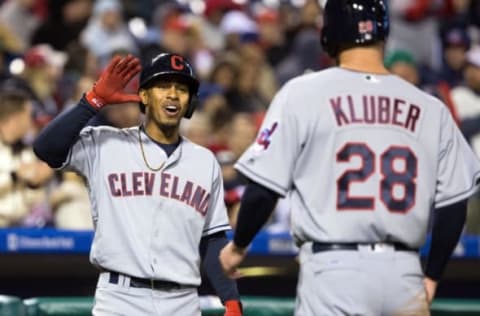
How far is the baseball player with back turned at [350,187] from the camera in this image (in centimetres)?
389

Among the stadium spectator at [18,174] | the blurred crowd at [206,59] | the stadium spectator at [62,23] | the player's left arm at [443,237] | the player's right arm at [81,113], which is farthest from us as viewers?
the stadium spectator at [62,23]

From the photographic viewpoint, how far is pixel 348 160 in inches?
154

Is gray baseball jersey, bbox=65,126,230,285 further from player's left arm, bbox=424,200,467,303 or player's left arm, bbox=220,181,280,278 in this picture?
player's left arm, bbox=424,200,467,303

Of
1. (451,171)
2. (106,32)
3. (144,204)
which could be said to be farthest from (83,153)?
(106,32)

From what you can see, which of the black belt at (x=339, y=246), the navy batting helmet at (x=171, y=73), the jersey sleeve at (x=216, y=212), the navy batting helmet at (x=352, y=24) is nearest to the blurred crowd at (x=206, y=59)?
the jersey sleeve at (x=216, y=212)

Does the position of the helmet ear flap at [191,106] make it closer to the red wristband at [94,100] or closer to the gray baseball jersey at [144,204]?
the gray baseball jersey at [144,204]

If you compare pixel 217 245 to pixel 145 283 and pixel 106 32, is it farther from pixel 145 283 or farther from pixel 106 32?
pixel 106 32

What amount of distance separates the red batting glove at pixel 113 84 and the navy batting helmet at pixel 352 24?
87 centimetres

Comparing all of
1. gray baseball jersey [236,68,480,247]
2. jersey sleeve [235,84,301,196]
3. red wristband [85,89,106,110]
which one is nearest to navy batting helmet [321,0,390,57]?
gray baseball jersey [236,68,480,247]

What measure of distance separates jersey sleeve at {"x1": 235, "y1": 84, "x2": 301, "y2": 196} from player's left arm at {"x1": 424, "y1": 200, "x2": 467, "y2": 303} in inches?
20.4

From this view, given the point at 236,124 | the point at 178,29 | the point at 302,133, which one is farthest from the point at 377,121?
the point at 178,29

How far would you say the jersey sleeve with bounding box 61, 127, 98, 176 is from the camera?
4.76 m

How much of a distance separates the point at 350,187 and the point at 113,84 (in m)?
1.21

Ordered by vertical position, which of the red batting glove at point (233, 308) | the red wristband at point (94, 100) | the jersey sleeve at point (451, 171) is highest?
the red wristband at point (94, 100)
